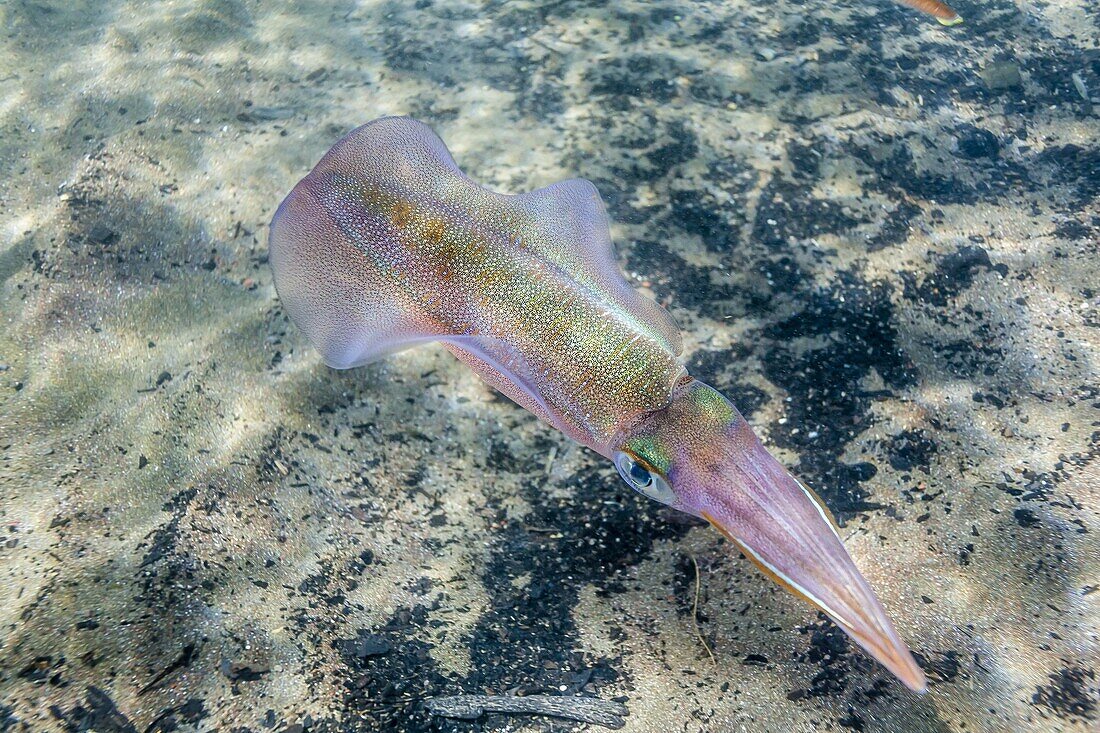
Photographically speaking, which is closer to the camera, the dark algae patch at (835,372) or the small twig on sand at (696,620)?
the small twig on sand at (696,620)

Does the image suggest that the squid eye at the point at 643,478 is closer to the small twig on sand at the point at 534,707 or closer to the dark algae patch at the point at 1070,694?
the small twig on sand at the point at 534,707

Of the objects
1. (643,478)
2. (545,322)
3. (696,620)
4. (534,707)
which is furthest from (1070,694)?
(545,322)

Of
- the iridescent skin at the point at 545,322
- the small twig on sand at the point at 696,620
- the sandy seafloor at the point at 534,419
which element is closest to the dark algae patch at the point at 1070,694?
the sandy seafloor at the point at 534,419

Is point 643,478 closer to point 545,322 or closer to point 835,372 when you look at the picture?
point 545,322

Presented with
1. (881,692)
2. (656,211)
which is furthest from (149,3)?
(881,692)

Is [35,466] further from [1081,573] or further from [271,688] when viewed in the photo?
[1081,573]

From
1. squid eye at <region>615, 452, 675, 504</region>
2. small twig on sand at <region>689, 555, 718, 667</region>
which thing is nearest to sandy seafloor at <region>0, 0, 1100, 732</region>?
small twig on sand at <region>689, 555, 718, 667</region>
